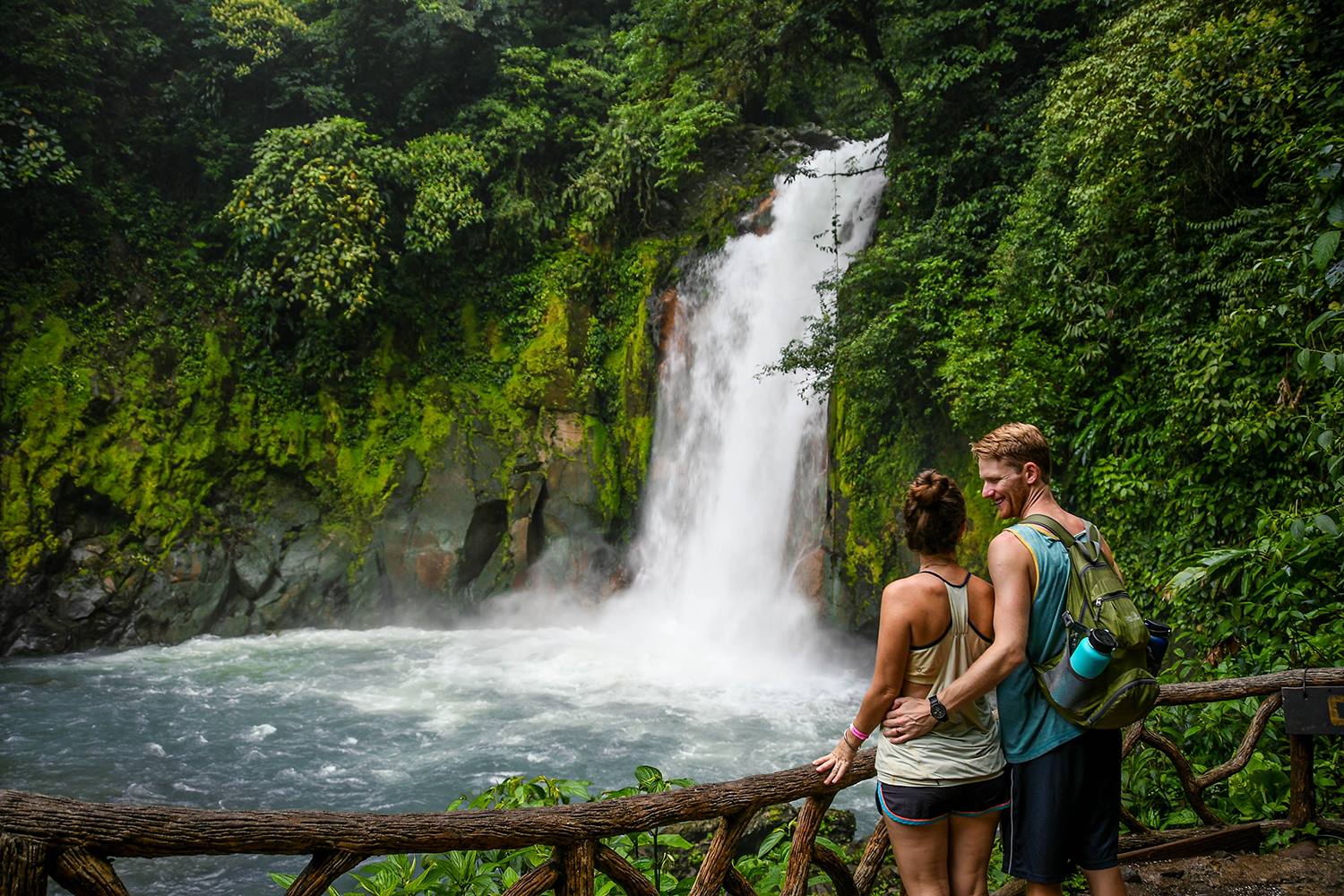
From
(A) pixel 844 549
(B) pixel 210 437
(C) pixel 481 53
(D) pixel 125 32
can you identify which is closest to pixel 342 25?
(C) pixel 481 53

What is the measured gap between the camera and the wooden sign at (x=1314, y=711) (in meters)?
3.26

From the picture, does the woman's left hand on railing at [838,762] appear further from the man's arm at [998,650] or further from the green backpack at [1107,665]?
the green backpack at [1107,665]

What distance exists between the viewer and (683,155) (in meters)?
13.2

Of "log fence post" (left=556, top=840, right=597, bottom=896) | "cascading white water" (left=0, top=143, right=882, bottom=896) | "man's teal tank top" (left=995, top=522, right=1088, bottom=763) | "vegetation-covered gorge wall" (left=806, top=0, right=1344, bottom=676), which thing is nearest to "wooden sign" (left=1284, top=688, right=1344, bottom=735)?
"vegetation-covered gorge wall" (left=806, top=0, right=1344, bottom=676)

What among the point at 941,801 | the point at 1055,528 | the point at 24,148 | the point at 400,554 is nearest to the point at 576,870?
the point at 941,801

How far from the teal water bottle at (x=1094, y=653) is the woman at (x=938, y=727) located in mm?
216

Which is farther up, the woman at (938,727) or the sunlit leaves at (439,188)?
the sunlit leaves at (439,188)

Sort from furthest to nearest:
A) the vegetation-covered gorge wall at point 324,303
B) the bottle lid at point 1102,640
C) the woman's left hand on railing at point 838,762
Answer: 1. the vegetation-covered gorge wall at point 324,303
2. the woman's left hand on railing at point 838,762
3. the bottle lid at point 1102,640

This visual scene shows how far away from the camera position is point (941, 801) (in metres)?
2.07

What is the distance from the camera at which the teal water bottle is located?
1.99 meters

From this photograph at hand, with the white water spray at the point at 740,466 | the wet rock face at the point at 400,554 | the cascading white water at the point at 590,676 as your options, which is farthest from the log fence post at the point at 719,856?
the wet rock face at the point at 400,554

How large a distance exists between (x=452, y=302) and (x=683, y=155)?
4.76m

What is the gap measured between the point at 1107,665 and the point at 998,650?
0.27 metres

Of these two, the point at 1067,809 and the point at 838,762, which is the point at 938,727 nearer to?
the point at 838,762
